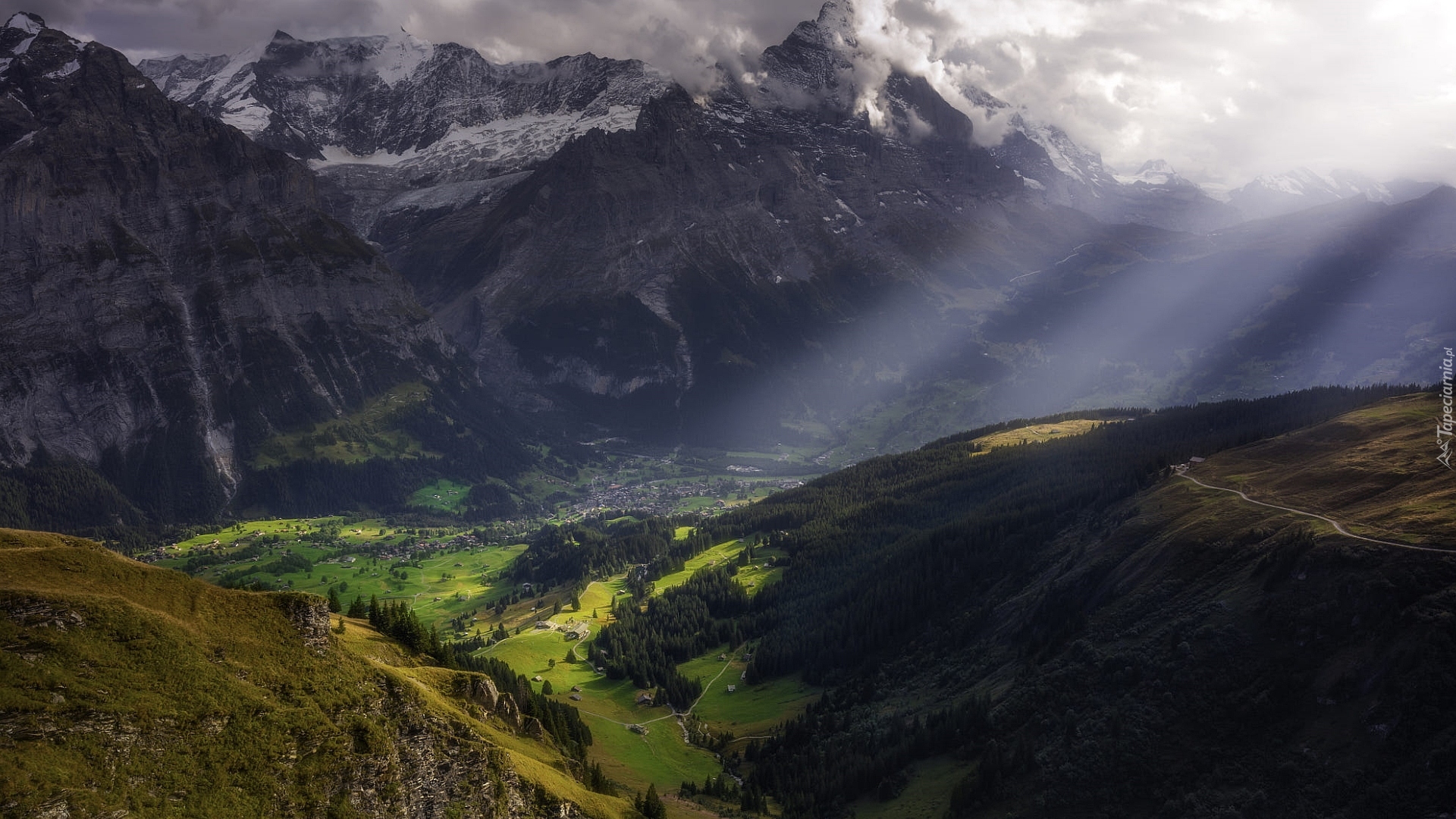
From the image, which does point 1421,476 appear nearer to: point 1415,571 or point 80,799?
point 1415,571

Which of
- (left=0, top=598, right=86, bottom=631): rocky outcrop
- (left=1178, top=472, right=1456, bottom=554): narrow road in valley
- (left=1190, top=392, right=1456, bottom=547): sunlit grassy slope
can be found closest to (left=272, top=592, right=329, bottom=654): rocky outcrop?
(left=0, top=598, right=86, bottom=631): rocky outcrop

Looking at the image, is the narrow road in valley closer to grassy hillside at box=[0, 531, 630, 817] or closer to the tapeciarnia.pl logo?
the tapeciarnia.pl logo

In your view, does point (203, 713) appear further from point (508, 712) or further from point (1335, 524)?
point (1335, 524)

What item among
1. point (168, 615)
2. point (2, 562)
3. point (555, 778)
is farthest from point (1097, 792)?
point (2, 562)

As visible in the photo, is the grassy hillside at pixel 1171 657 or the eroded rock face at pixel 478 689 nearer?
the eroded rock face at pixel 478 689

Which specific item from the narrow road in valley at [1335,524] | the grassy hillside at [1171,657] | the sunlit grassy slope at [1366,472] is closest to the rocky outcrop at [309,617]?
the grassy hillside at [1171,657]

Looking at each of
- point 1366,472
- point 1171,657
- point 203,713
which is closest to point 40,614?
point 203,713

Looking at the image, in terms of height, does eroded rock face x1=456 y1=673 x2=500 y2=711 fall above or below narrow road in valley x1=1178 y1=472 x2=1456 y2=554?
below

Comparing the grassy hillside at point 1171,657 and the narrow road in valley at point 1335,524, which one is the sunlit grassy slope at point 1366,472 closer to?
the grassy hillside at point 1171,657
